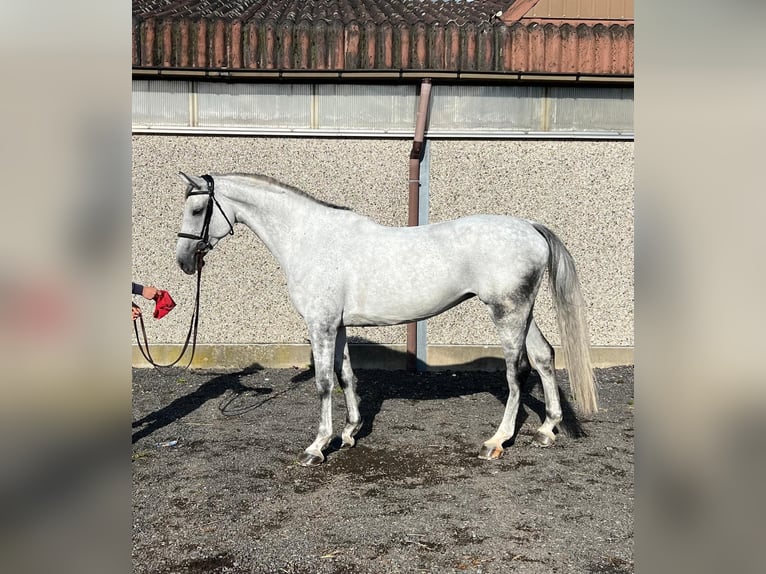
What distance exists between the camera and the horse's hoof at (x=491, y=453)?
169 inches

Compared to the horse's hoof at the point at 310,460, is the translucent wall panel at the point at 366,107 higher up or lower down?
higher up

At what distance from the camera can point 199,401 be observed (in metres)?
6.00

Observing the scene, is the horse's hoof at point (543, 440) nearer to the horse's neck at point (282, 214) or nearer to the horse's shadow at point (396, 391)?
the horse's shadow at point (396, 391)

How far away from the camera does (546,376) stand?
4.55 m

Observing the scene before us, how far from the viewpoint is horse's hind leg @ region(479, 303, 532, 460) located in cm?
425

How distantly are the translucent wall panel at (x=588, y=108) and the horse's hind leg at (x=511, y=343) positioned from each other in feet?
12.2

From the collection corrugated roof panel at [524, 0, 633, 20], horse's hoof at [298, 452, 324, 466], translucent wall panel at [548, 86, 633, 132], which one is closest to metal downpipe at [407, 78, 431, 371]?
translucent wall panel at [548, 86, 633, 132]

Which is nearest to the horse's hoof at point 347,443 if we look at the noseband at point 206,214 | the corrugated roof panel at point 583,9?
the noseband at point 206,214

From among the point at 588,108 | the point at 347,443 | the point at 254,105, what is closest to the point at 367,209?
the point at 254,105

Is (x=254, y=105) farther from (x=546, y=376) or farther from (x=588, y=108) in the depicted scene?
(x=546, y=376)
